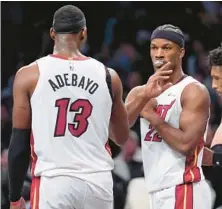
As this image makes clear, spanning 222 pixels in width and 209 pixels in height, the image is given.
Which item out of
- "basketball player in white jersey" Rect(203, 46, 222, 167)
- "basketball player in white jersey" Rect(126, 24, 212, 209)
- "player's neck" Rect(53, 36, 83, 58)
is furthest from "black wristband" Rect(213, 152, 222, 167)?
"player's neck" Rect(53, 36, 83, 58)

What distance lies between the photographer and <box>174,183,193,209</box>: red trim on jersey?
420 centimetres

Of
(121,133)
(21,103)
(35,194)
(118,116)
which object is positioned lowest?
(35,194)

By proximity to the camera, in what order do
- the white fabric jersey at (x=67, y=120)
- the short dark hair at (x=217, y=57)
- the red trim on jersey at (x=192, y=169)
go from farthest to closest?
the short dark hair at (x=217, y=57) < the red trim on jersey at (x=192, y=169) < the white fabric jersey at (x=67, y=120)

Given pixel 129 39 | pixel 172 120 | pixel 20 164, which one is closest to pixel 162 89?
pixel 172 120

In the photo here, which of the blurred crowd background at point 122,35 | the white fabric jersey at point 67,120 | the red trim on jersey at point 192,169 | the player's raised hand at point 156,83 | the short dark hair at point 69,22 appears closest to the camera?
the white fabric jersey at point 67,120

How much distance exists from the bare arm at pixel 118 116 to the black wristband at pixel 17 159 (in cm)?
51

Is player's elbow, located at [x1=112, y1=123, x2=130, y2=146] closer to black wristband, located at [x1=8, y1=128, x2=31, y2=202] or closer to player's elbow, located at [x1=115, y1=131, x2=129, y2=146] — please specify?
player's elbow, located at [x1=115, y1=131, x2=129, y2=146]

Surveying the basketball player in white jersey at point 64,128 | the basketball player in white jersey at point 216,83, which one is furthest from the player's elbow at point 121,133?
the basketball player in white jersey at point 216,83

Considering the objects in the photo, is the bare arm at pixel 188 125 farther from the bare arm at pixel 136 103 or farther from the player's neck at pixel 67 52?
the player's neck at pixel 67 52

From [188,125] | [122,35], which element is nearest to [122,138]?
[188,125]

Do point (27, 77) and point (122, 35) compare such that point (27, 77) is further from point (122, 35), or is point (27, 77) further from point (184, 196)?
point (122, 35)

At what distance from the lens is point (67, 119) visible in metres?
3.54

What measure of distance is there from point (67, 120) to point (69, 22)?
0.54m

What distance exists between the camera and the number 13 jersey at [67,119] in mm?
3549
